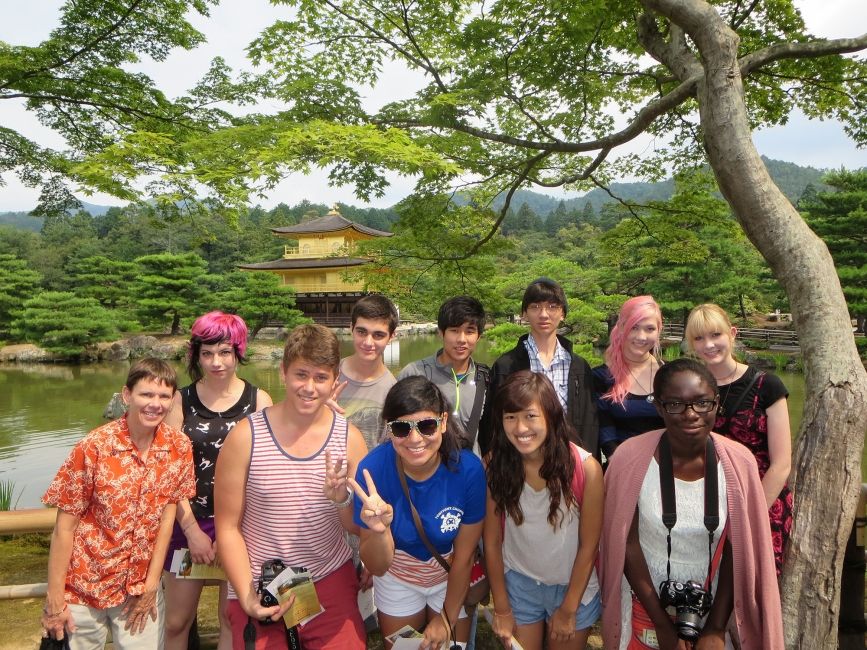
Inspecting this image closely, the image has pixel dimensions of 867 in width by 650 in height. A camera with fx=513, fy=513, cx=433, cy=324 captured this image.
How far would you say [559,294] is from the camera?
2357 mm

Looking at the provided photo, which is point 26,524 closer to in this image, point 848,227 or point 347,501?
point 347,501

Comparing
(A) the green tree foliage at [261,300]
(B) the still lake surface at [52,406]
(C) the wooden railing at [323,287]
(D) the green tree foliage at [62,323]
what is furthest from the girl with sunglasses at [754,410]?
(C) the wooden railing at [323,287]

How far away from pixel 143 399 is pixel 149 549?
50cm

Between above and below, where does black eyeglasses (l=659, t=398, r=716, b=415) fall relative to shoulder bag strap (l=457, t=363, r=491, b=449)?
above

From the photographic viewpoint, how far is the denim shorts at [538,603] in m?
1.68

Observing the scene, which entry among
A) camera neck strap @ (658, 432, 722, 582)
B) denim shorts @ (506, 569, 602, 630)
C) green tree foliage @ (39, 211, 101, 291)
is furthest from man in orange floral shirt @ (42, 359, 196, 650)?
green tree foliage @ (39, 211, 101, 291)

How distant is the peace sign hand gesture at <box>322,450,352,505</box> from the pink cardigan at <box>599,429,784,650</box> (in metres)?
0.84

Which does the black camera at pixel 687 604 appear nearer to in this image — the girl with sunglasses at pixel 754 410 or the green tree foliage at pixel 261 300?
the girl with sunglasses at pixel 754 410

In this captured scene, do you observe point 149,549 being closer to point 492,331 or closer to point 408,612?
point 408,612

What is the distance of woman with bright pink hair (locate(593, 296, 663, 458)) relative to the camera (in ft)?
6.81

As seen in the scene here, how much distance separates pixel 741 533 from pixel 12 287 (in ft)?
84.7

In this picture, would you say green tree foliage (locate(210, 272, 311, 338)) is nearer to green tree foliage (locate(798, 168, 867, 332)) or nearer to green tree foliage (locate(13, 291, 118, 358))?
green tree foliage (locate(13, 291, 118, 358))

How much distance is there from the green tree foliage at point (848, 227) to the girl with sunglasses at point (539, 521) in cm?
1525

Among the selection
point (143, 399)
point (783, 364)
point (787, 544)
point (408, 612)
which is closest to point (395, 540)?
point (408, 612)
